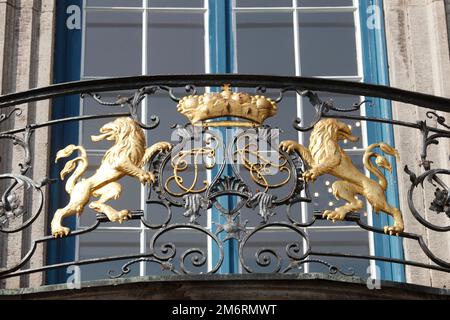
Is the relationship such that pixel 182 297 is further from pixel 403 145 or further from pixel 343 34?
pixel 343 34

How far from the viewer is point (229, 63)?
368 inches

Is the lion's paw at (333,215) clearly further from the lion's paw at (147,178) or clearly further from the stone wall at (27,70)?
the stone wall at (27,70)

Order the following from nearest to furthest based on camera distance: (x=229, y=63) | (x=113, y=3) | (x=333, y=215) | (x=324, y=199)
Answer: (x=333, y=215) < (x=324, y=199) < (x=229, y=63) < (x=113, y=3)

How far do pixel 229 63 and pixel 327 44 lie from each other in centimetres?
62

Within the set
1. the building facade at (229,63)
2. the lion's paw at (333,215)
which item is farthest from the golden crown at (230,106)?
the building facade at (229,63)

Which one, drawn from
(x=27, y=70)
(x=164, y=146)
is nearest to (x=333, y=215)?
(x=164, y=146)

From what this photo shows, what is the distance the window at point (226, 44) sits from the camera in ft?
30.6

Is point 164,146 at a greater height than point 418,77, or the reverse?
point 418,77

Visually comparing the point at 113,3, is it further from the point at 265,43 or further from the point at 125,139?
the point at 125,139

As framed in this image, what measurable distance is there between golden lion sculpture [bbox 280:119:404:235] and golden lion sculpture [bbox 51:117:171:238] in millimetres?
702

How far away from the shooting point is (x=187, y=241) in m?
8.95

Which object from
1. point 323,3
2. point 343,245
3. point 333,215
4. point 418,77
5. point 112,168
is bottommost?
point 333,215

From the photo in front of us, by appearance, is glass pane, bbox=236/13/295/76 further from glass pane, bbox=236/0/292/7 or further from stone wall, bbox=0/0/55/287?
stone wall, bbox=0/0/55/287
